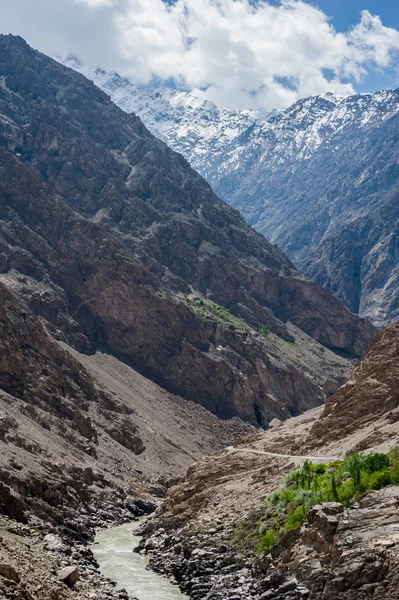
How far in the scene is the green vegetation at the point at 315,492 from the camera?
46.3 m

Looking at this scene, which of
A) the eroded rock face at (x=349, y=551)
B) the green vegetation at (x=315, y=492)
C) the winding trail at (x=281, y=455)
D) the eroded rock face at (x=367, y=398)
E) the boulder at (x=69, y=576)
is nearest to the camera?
the eroded rock face at (x=349, y=551)

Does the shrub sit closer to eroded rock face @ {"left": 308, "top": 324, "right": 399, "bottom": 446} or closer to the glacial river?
the glacial river

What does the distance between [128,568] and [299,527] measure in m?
14.5

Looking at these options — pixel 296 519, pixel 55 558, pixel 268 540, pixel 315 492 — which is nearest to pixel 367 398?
pixel 315 492

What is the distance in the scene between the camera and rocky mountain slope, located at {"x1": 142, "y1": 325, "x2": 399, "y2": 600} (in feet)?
125

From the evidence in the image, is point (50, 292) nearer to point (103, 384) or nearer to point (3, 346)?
point (103, 384)

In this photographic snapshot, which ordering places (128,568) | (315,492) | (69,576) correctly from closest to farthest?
(69,576), (315,492), (128,568)

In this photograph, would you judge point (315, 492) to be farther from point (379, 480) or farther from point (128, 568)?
point (128, 568)

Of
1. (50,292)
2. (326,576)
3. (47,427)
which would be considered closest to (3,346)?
(47,427)

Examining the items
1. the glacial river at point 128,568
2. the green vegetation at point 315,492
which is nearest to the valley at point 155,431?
the green vegetation at point 315,492

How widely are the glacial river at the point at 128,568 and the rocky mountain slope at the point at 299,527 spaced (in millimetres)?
1174

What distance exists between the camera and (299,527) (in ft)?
152

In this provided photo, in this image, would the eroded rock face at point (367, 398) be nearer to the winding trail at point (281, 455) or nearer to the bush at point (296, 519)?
the winding trail at point (281, 455)

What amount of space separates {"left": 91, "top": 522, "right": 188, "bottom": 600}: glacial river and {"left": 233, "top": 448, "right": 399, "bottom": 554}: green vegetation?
20.0ft
